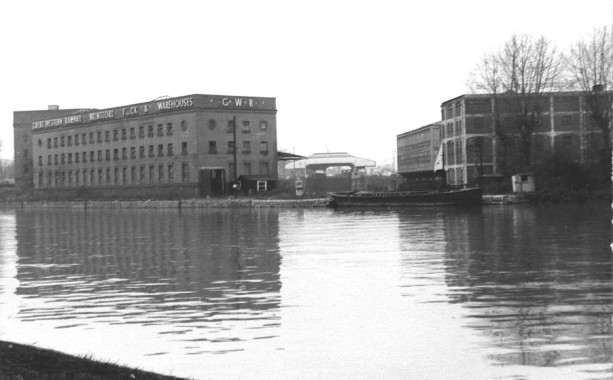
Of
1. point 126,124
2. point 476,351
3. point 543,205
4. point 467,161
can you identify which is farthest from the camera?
point 126,124

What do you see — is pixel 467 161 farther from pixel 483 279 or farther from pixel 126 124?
pixel 483 279

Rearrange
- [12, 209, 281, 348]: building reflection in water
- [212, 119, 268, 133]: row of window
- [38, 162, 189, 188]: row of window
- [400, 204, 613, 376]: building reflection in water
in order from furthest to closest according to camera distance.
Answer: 1. [38, 162, 189, 188]: row of window
2. [212, 119, 268, 133]: row of window
3. [12, 209, 281, 348]: building reflection in water
4. [400, 204, 613, 376]: building reflection in water

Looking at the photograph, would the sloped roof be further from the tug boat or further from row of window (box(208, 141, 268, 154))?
the tug boat

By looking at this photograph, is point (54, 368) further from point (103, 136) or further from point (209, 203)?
point (103, 136)

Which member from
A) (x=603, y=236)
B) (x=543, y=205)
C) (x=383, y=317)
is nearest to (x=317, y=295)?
(x=383, y=317)

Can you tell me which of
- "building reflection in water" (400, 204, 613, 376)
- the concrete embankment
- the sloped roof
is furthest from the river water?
the sloped roof

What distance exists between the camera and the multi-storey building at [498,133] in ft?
215

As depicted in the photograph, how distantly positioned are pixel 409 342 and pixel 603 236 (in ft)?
58.6

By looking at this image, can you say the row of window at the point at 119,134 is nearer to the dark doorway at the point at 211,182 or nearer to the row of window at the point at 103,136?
the row of window at the point at 103,136

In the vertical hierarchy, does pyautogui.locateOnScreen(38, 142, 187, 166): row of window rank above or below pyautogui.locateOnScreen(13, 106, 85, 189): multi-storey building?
below

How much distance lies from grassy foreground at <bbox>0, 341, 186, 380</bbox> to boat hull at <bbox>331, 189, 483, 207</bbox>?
53.0m

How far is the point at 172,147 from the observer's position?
88000 mm

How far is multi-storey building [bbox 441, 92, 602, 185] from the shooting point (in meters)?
65.5

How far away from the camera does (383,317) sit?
11.8 m
